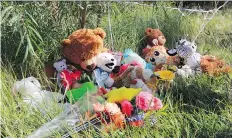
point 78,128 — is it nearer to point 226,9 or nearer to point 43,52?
point 43,52

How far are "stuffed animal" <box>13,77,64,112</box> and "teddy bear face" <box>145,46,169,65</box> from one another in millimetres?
621

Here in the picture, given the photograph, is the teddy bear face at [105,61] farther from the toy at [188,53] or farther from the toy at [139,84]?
the toy at [188,53]

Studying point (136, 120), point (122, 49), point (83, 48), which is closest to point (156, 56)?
point (122, 49)

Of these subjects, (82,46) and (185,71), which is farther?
(185,71)

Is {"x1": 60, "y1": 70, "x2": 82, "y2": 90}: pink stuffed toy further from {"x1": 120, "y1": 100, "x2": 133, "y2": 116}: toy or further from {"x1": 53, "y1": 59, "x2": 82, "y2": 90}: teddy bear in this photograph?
{"x1": 120, "y1": 100, "x2": 133, "y2": 116}: toy

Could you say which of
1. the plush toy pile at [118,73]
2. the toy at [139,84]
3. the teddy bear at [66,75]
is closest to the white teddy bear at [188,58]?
the plush toy pile at [118,73]

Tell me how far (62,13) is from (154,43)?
1.90 feet

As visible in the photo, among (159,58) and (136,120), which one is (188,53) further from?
(136,120)

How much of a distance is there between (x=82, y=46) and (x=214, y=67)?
73 centimetres

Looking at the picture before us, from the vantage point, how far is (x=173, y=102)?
1.91m

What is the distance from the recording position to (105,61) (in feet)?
6.66

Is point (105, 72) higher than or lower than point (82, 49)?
lower

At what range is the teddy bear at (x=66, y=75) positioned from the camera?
194cm

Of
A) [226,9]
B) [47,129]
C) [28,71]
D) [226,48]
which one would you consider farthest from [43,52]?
[226,9]
